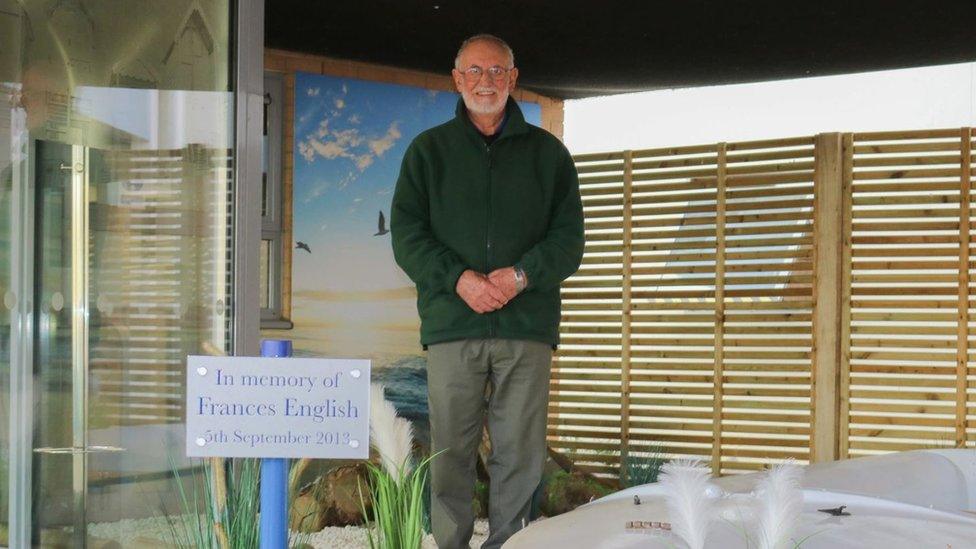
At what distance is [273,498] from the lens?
1.62 m

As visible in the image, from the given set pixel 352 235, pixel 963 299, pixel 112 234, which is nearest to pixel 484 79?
pixel 112 234

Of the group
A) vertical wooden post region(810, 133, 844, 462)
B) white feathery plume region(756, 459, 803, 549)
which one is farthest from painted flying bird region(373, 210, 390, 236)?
white feathery plume region(756, 459, 803, 549)

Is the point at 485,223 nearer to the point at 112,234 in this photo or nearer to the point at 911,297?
the point at 112,234

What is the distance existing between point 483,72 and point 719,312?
359cm

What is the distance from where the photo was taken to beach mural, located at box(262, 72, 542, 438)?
19.4 feet

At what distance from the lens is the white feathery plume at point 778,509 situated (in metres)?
1.12

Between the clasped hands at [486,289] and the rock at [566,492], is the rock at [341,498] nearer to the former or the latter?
the rock at [566,492]

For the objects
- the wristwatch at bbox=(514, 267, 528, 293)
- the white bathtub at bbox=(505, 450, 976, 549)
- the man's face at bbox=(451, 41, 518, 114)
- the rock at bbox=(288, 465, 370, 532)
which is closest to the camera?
the white bathtub at bbox=(505, 450, 976, 549)

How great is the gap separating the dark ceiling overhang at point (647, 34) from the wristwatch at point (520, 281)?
2364 millimetres

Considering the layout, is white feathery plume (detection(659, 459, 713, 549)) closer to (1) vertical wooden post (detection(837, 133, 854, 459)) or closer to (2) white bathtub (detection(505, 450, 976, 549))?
(2) white bathtub (detection(505, 450, 976, 549))

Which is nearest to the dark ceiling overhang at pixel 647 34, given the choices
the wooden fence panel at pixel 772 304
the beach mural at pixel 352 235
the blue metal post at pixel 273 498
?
the beach mural at pixel 352 235

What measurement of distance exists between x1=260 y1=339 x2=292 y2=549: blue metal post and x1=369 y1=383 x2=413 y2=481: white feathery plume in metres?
0.21

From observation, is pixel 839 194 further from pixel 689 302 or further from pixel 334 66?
pixel 334 66

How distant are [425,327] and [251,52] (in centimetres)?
86
